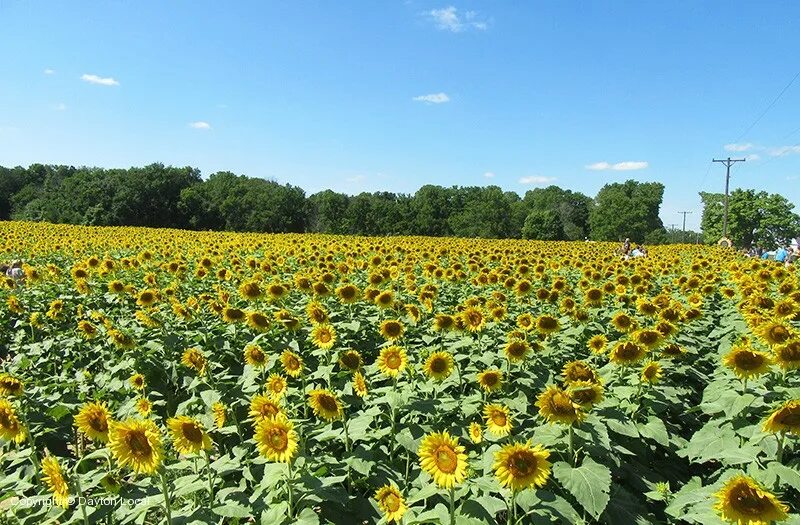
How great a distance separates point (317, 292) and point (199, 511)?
3979 millimetres

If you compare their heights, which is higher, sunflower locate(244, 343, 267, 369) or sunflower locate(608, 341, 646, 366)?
sunflower locate(608, 341, 646, 366)

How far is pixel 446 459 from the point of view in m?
2.53

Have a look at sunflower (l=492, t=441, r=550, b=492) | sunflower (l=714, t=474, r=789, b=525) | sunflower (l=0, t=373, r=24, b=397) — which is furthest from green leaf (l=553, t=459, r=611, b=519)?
sunflower (l=0, t=373, r=24, b=397)

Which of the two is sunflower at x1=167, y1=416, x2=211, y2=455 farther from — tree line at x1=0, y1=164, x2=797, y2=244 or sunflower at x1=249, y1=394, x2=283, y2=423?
tree line at x1=0, y1=164, x2=797, y2=244

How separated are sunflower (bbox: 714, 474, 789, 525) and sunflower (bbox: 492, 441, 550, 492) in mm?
723

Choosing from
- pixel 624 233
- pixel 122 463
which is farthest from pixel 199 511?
pixel 624 233

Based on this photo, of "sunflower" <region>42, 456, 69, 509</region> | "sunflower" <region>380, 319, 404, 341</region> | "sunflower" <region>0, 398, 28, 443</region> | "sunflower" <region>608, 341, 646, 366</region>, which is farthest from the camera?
"sunflower" <region>380, 319, 404, 341</region>

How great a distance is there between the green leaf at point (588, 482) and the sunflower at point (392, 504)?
0.82 meters

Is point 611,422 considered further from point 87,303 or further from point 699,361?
point 87,303

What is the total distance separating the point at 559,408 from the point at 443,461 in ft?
2.42

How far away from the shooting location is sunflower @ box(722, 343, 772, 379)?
11.7ft

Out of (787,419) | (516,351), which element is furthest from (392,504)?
(787,419)

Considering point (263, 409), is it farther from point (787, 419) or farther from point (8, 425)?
point (787, 419)

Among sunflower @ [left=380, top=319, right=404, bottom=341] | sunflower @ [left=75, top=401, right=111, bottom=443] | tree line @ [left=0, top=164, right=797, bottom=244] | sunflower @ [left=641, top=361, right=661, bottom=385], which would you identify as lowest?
sunflower @ [left=75, top=401, right=111, bottom=443]
